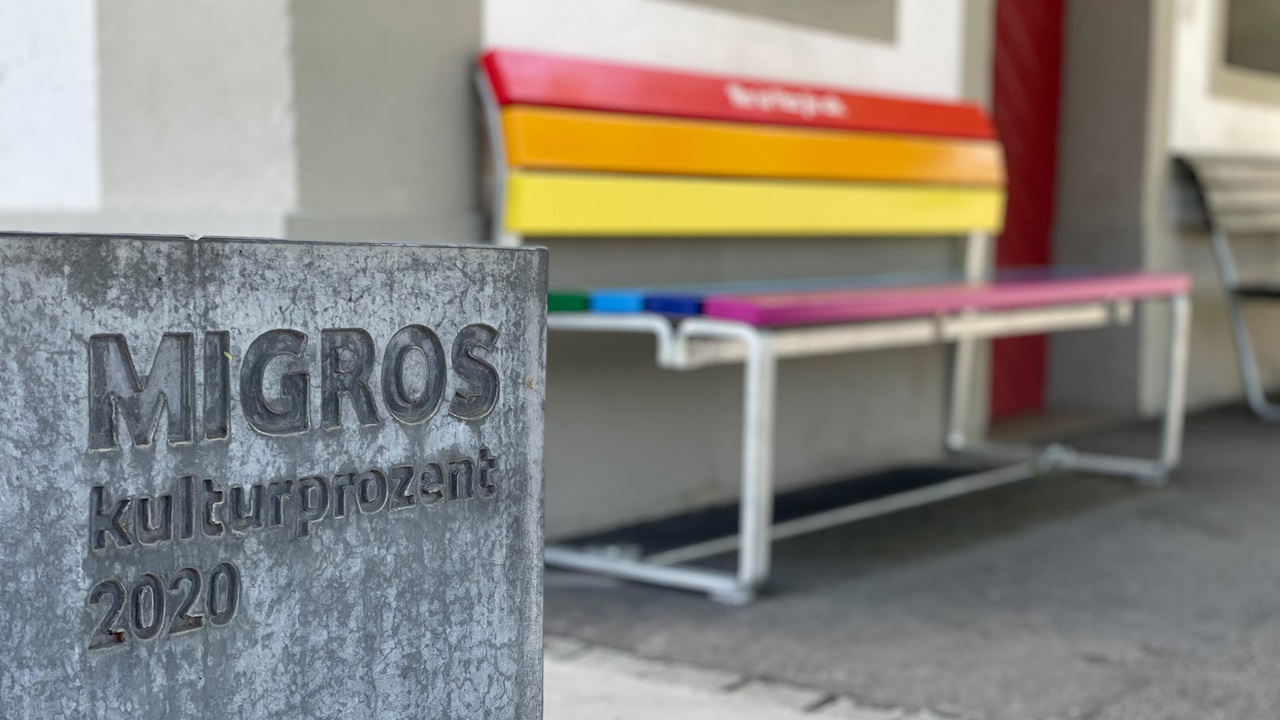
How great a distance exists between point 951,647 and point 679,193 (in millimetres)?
1520

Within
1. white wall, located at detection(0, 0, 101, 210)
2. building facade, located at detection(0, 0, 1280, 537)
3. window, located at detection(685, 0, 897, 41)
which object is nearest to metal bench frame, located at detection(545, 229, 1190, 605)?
building facade, located at detection(0, 0, 1280, 537)

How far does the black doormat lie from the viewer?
4.05 m

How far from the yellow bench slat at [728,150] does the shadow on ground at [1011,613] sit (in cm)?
104

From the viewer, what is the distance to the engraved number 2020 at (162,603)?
4.23ft

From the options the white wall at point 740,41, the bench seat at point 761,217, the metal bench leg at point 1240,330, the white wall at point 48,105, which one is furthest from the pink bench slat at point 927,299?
the metal bench leg at point 1240,330

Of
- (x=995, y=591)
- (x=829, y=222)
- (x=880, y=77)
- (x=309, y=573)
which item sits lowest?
(x=995, y=591)

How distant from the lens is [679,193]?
406 cm

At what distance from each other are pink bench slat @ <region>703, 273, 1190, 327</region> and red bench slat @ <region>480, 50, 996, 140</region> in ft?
2.00

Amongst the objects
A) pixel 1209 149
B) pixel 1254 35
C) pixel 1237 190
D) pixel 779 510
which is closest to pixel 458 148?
pixel 779 510

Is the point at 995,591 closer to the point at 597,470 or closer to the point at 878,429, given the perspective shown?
the point at 597,470

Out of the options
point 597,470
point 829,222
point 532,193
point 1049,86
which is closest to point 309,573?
point 532,193

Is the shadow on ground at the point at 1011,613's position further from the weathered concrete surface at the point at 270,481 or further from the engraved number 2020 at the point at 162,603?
A: the engraved number 2020 at the point at 162,603

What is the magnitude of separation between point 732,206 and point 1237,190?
369 centimetres

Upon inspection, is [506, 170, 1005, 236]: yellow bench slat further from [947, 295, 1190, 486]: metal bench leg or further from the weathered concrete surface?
the weathered concrete surface
